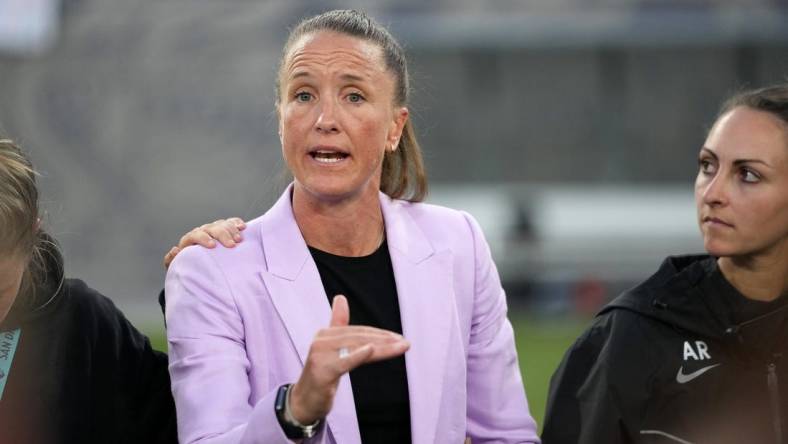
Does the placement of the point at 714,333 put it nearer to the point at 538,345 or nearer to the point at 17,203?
the point at 17,203

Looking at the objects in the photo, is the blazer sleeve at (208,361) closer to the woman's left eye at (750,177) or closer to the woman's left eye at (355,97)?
the woman's left eye at (355,97)

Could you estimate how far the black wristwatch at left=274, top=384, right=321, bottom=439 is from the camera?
284 cm

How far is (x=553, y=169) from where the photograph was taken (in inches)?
757

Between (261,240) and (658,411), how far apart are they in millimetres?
1153

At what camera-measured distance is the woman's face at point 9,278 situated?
123 inches

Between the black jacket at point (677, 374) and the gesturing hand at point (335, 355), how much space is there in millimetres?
977

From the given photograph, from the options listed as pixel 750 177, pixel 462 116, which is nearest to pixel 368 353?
pixel 750 177

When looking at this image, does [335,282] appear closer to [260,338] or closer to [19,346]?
[260,338]

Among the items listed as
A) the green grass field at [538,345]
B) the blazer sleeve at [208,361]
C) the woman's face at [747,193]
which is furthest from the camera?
the green grass field at [538,345]

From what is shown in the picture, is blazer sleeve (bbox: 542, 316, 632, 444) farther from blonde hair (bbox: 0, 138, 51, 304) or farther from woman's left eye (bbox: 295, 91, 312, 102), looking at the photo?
blonde hair (bbox: 0, 138, 51, 304)

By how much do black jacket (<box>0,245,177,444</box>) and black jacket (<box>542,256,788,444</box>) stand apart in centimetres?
110

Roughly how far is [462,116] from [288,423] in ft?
54.2

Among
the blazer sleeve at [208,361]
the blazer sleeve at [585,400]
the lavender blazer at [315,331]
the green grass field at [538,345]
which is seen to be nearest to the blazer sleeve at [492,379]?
the lavender blazer at [315,331]

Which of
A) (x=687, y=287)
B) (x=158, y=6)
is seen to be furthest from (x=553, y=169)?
(x=687, y=287)
